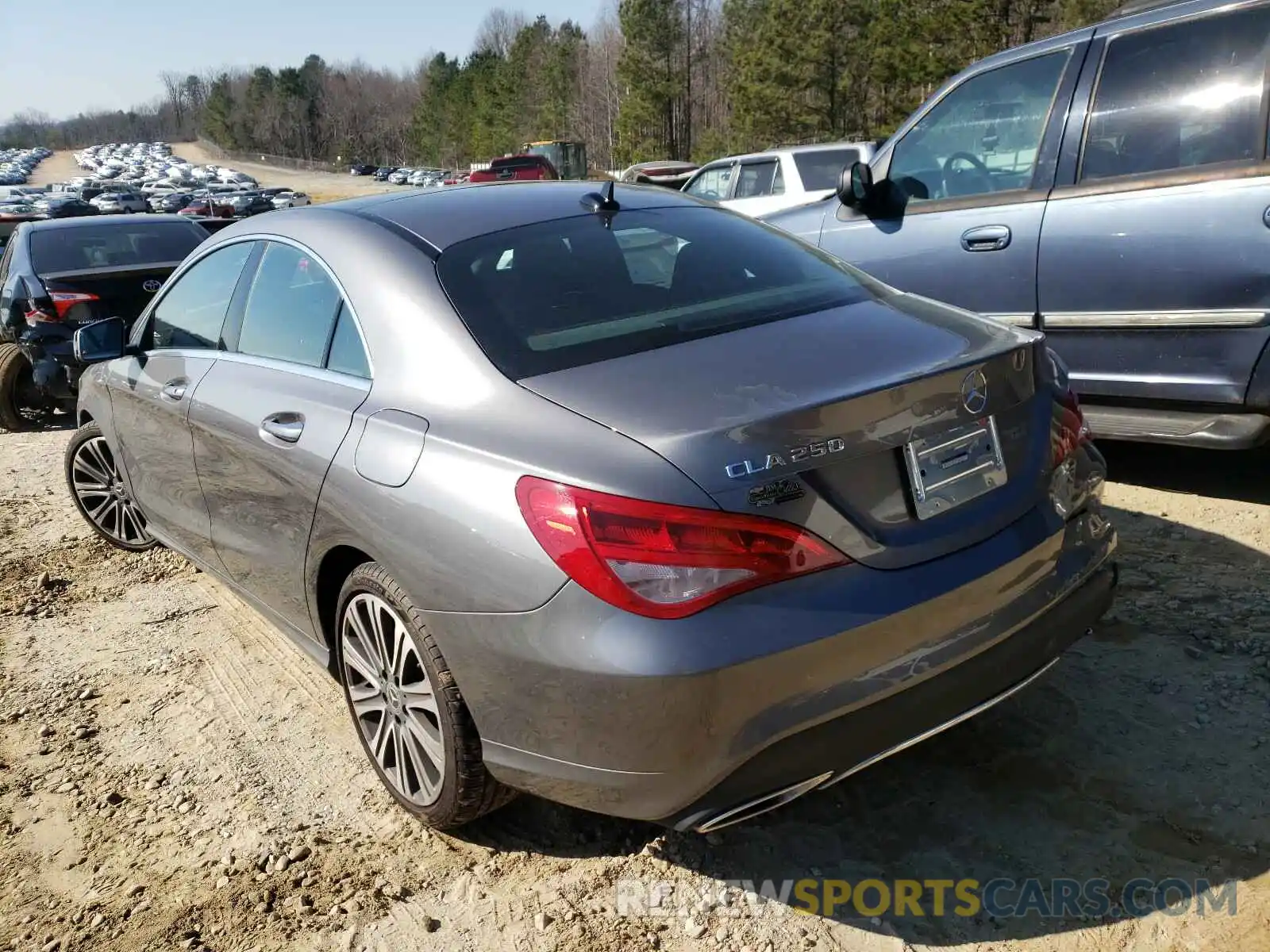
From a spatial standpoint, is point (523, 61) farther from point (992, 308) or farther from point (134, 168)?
point (992, 308)

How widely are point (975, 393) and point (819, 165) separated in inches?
422

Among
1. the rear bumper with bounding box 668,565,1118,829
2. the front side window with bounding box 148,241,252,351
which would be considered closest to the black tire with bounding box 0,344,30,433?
the front side window with bounding box 148,241,252,351

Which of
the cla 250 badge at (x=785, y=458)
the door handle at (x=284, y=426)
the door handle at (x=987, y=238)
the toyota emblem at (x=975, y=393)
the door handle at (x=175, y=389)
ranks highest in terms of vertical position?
the door handle at (x=987, y=238)

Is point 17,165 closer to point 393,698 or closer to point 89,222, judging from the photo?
point 89,222

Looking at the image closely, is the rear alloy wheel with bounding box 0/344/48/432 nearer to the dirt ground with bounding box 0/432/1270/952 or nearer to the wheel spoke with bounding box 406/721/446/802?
the dirt ground with bounding box 0/432/1270/952

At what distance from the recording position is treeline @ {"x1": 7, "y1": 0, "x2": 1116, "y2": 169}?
1433 inches

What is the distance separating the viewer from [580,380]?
7.53 ft

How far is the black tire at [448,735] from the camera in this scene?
2.36 meters

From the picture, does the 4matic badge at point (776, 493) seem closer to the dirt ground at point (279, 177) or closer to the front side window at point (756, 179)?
the front side window at point (756, 179)

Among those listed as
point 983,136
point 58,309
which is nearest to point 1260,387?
point 983,136

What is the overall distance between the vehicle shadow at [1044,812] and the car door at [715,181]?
10.6 metres

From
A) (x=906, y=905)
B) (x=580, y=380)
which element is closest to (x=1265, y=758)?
(x=906, y=905)

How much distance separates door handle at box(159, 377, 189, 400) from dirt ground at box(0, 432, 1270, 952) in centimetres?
104

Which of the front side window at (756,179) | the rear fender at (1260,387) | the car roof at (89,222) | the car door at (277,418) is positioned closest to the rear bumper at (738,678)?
the car door at (277,418)
